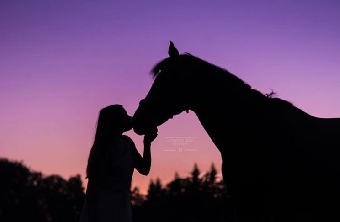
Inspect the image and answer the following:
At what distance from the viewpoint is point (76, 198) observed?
215ft

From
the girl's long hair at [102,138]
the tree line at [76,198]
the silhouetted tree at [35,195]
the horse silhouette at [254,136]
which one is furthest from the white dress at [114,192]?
the silhouetted tree at [35,195]

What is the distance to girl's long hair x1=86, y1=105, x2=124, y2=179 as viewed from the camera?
15.9 ft

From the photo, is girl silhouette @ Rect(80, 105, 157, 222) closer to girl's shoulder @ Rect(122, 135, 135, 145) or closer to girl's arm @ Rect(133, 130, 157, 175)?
girl's shoulder @ Rect(122, 135, 135, 145)

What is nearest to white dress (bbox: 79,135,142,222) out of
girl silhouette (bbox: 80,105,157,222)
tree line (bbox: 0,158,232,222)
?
girl silhouette (bbox: 80,105,157,222)

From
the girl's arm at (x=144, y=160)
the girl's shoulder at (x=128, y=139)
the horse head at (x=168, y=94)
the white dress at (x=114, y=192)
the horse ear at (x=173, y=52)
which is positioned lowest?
the white dress at (x=114, y=192)

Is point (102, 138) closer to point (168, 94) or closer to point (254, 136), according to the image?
point (168, 94)

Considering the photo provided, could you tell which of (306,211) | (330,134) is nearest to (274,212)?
(306,211)

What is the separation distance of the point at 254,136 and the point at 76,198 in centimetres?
6462

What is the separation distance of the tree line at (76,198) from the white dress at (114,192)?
1808 inches

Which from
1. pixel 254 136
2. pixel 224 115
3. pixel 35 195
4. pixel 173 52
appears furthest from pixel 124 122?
pixel 35 195

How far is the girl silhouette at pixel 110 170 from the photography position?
16.0 feet

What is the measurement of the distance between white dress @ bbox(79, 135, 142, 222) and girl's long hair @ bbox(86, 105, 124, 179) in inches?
4.7

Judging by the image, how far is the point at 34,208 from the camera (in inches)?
2510

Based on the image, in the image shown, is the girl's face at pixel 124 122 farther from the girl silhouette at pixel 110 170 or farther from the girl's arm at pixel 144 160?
the girl's arm at pixel 144 160
